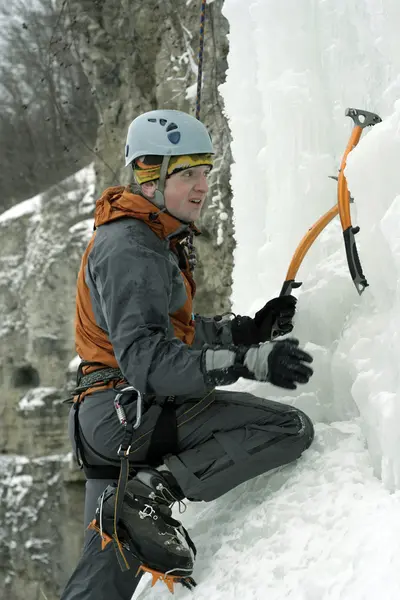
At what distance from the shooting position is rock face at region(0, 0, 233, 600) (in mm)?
8055

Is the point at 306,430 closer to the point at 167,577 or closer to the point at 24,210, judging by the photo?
the point at 167,577

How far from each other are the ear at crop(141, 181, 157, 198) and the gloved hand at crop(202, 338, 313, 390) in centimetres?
60

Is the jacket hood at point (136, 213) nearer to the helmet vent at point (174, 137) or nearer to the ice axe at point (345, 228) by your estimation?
the helmet vent at point (174, 137)

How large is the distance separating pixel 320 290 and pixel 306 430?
0.58 m

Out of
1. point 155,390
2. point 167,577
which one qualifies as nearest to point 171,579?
point 167,577

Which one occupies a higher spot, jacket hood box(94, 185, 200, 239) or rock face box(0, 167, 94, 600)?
jacket hood box(94, 185, 200, 239)

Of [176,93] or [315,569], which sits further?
[176,93]

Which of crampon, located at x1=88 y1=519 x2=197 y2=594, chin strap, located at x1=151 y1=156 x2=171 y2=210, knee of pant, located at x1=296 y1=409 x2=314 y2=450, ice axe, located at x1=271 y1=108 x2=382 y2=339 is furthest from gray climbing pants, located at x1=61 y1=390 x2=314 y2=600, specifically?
chin strap, located at x1=151 y1=156 x2=171 y2=210

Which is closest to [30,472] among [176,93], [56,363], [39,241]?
[56,363]

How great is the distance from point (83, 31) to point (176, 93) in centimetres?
219

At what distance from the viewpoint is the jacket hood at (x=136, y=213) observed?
1.90 m

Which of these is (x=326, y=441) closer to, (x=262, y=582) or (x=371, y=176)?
(x=262, y=582)

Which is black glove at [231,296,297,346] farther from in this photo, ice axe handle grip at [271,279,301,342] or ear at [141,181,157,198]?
ear at [141,181,157,198]

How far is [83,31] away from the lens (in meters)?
9.38
